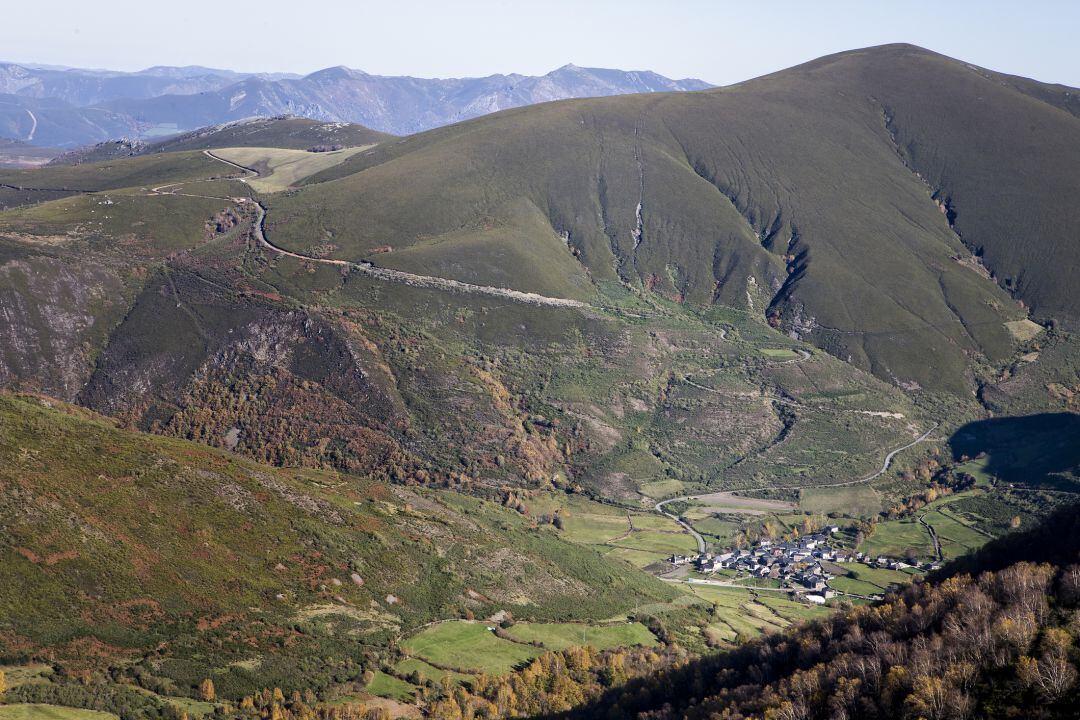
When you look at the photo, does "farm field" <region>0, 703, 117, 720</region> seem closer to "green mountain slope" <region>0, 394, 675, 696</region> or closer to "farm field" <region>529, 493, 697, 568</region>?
"green mountain slope" <region>0, 394, 675, 696</region>

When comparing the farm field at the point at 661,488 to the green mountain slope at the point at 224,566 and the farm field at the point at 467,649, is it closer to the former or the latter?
the green mountain slope at the point at 224,566

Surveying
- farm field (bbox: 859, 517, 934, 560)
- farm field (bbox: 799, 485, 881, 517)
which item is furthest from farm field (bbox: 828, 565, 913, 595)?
farm field (bbox: 799, 485, 881, 517)

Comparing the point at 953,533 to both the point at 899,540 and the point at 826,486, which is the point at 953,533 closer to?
the point at 899,540

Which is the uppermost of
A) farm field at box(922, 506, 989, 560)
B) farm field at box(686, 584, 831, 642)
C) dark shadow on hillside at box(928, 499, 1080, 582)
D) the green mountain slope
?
dark shadow on hillside at box(928, 499, 1080, 582)

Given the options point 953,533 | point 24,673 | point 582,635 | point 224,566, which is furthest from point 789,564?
point 24,673

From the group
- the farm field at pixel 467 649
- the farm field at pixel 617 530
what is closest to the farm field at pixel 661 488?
the farm field at pixel 617 530
